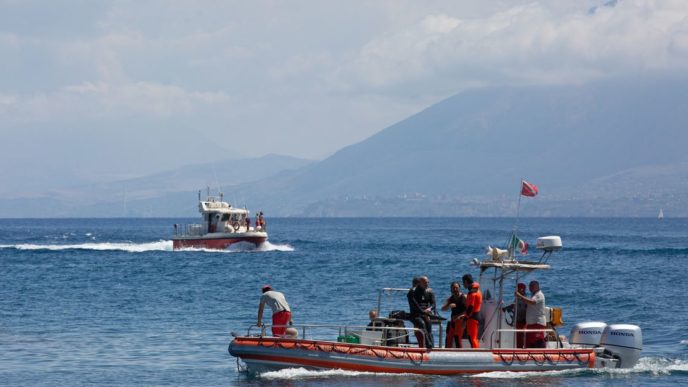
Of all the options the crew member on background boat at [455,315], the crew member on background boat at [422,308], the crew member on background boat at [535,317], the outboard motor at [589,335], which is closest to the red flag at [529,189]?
the crew member on background boat at [535,317]

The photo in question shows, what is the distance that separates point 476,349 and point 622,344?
13.0 ft

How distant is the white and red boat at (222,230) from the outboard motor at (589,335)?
5590cm

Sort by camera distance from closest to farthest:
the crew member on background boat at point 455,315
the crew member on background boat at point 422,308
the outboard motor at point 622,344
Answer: the crew member on background boat at point 422,308
the crew member on background boat at point 455,315
the outboard motor at point 622,344

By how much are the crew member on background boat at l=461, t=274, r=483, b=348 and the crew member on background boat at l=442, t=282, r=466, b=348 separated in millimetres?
135

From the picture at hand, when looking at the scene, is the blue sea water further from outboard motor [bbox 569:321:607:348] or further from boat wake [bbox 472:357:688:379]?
outboard motor [bbox 569:321:607:348]

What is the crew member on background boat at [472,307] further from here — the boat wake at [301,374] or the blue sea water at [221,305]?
the boat wake at [301,374]

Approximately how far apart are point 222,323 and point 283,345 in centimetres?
1197

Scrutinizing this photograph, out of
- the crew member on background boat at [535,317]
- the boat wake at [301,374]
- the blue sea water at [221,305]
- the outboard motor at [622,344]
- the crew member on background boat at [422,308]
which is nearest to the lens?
the boat wake at [301,374]

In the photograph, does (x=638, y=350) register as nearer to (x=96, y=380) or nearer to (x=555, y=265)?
(x=96, y=380)

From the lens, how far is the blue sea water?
28312mm

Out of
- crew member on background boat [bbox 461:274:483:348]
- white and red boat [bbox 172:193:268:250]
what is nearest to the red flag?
crew member on background boat [bbox 461:274:483:348]

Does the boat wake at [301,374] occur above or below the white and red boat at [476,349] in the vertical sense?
below

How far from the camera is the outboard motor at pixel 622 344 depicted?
94.6 ft

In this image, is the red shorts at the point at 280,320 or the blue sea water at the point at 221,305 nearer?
the red shorts at the point at 280,320
